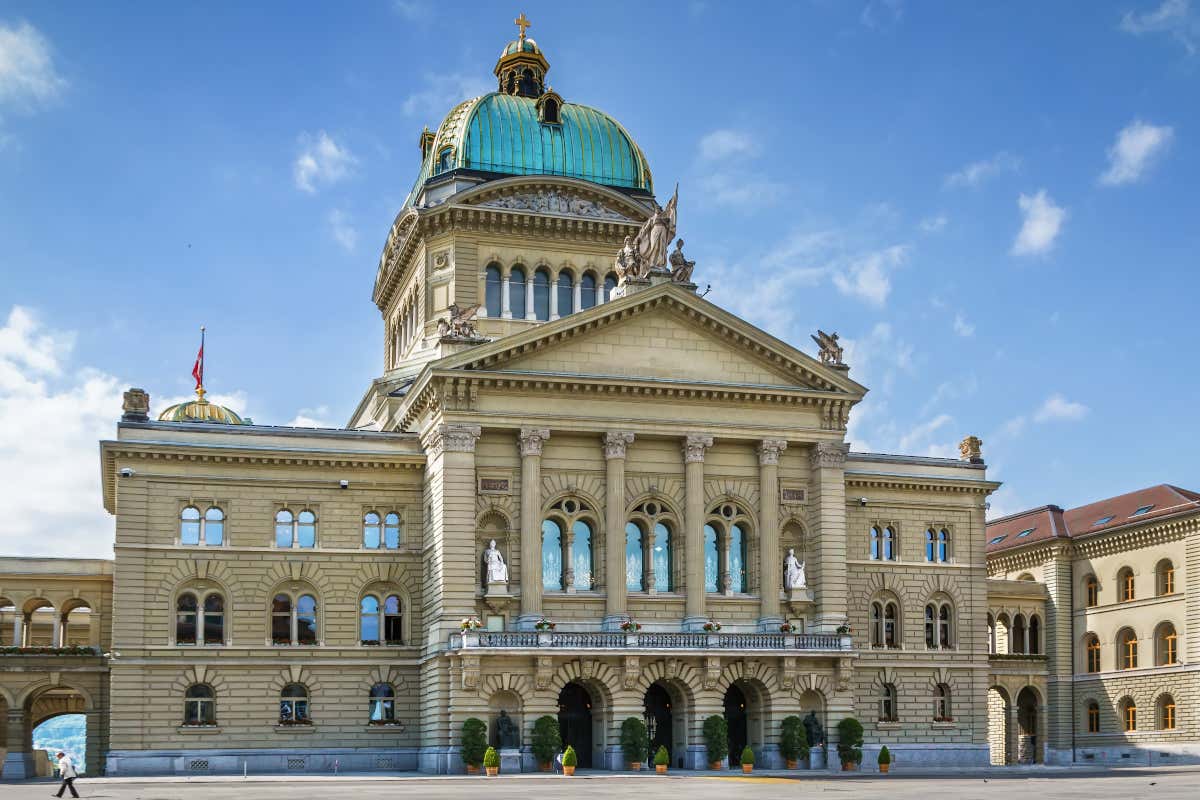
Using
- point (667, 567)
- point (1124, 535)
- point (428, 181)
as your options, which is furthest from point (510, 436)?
point (1124, 535)

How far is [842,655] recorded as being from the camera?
2480 inches

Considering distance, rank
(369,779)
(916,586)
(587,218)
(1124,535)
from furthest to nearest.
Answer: (1124,535)
(587,218)
(916,586)
(369,779)

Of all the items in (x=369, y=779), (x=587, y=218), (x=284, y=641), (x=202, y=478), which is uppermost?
(x=587, y=218)

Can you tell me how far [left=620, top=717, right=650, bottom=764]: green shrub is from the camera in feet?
195

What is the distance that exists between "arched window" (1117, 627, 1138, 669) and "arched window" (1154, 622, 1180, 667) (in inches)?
64.7

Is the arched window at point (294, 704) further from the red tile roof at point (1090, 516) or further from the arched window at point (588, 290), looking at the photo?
the red tile roof at point (1090, 516)

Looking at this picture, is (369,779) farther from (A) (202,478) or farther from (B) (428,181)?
(B) (428,181)

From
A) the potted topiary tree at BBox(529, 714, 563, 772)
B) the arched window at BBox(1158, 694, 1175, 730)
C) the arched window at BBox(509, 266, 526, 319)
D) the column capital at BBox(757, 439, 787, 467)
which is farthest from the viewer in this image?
the arched window at BBox(1158, 694, 1175, 730)

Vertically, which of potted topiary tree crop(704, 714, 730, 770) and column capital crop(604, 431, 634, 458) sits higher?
column capital crop(604, 431, 634, 458)

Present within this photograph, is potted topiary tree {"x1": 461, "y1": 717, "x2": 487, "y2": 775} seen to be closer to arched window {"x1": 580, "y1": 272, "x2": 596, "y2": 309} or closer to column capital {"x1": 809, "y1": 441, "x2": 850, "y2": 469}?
column capital {"x1": 809, "y1": 441, "x2": 850, "y2": 469}

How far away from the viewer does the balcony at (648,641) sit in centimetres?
5881

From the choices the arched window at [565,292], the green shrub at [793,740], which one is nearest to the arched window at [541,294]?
the arched window at [565,292]

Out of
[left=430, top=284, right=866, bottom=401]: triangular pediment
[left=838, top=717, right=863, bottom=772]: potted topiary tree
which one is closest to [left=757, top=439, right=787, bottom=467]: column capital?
[left=430, top=284, right=866, bottom=401]: triangular pediment

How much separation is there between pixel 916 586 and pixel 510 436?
20415 millimetres
